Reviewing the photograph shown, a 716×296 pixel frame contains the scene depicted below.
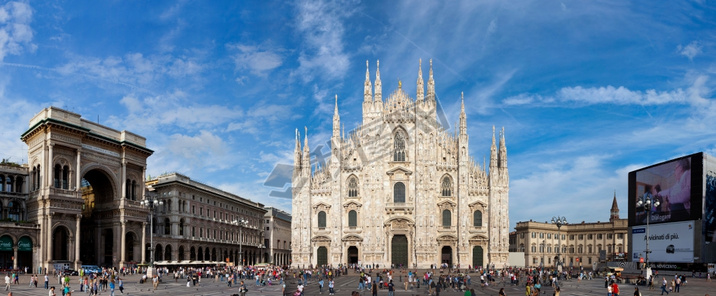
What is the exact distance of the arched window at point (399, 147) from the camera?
7438 centimetres

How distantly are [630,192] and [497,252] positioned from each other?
18407mm

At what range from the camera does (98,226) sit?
65.9 metres

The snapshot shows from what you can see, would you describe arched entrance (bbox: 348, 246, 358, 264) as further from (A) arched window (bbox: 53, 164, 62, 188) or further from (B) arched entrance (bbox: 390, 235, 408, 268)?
(A) arched window (bbox: 53, 164, 62, 188)

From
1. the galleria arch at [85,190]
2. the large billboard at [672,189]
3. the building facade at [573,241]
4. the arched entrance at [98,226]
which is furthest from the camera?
the building facade at [573,241]

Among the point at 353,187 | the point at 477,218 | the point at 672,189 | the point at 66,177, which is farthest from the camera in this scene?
the point at 353,187

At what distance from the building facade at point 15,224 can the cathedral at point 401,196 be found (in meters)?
29.1

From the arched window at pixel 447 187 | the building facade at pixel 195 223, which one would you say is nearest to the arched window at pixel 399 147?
the arched window at pixel 447 187

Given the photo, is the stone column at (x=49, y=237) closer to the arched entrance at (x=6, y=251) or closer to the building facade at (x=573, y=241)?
the arched entrance at (x=6, y=251)

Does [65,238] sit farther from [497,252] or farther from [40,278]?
[497,252]

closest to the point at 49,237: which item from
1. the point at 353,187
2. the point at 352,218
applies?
the point at 352,218

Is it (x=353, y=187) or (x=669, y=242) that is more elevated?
(x=353, y=187)

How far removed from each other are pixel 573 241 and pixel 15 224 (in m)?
94.2

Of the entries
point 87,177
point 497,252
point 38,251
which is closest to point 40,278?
point 38,251

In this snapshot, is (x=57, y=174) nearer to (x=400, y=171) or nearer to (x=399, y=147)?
(x=400, y=171)
